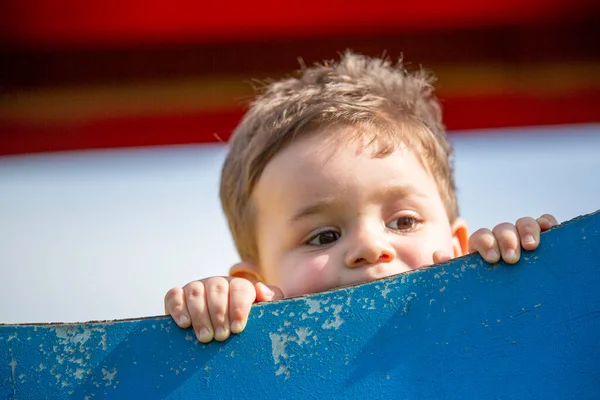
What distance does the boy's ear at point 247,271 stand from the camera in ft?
5.88

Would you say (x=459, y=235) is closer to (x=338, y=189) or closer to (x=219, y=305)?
(x=338, y=189)

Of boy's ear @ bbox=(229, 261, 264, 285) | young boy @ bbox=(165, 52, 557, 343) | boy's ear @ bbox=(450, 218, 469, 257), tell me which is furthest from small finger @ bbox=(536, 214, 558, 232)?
boy's ear @ bbox=(229, 261, 264, 285)

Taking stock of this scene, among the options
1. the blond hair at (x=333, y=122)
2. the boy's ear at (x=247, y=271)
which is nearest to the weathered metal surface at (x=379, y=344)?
the blond hair at (x=333, y=122)

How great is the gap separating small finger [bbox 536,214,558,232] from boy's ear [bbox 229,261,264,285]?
73 cm

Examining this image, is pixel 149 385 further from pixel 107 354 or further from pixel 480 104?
pixel 480 104

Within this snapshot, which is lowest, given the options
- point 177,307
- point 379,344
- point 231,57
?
point 379,344

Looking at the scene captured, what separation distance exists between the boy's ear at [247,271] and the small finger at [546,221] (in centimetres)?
73

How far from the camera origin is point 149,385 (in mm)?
973

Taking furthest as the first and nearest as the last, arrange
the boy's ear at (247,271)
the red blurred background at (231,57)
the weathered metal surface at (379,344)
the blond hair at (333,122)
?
1. the red blurred background at (231,57)
2. the boy's ear at (247,271)
3. the blond hair at (333,122)
4. the weathered metal surface at (379,344)

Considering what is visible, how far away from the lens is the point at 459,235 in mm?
1828

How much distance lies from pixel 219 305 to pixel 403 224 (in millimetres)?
575

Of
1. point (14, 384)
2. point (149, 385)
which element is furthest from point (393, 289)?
point (14, 384)

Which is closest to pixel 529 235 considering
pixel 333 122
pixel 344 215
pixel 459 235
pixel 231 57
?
pixel 344 215

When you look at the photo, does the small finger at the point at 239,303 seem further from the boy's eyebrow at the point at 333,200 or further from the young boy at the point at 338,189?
the boy's eyebrow at the point at 333,200
